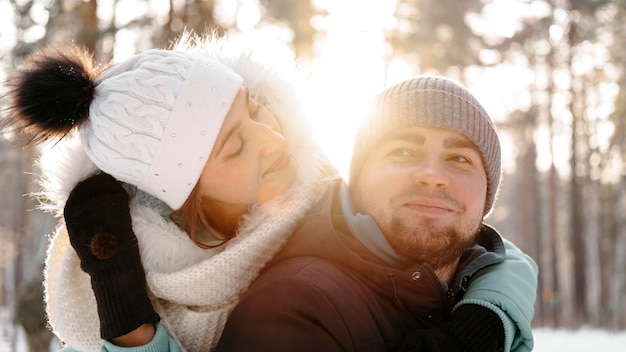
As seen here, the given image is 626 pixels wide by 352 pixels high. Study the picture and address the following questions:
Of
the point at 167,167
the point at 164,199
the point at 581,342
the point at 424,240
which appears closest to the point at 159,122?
the point at 167,167

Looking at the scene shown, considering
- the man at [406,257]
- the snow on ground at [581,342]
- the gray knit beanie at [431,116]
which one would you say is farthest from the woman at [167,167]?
the snow on ground at [581,342]

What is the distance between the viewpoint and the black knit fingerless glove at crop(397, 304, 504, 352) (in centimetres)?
203

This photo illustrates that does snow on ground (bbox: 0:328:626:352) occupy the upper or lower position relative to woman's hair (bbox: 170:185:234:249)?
lower

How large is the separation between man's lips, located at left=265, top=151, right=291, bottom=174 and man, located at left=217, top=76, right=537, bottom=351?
9.9 inches

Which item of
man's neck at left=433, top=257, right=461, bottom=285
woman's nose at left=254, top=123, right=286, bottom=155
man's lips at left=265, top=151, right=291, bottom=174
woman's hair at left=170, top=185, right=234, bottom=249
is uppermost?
woman's nose at left=254, top=123, right=286, bottom=155

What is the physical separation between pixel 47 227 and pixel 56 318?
527 centimetres

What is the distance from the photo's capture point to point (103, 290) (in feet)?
7.23

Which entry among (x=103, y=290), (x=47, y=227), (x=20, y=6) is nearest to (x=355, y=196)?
(x=103, y=290)

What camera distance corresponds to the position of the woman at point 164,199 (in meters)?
2.30

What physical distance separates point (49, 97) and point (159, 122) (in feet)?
1.53

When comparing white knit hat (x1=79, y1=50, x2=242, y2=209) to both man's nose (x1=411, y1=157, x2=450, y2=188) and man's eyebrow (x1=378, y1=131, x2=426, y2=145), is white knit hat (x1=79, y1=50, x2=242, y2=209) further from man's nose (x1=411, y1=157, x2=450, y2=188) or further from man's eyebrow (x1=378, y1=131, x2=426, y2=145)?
man's nose (x1=411, y1=157, x2=450, y2=188)

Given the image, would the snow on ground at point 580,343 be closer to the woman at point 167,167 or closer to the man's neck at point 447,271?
the woman at point 167,167

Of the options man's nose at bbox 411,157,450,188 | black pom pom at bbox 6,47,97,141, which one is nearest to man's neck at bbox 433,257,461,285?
man's nose at bbox 411,157,450,188

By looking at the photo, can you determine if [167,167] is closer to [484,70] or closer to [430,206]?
[430,206]
